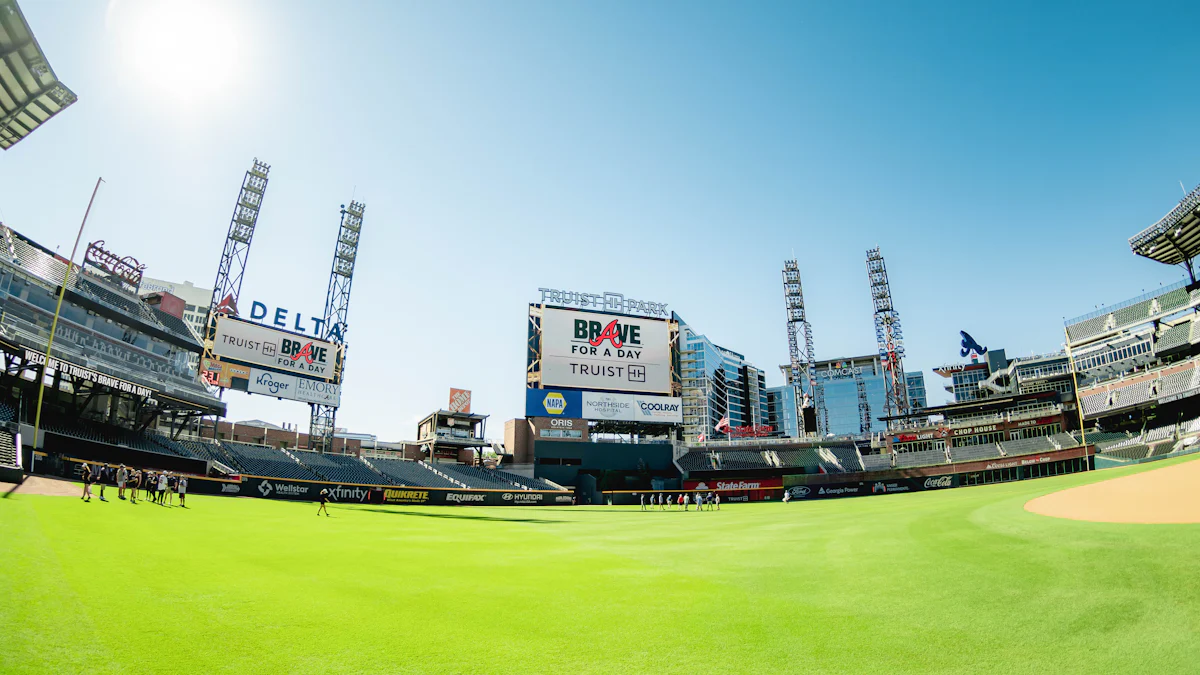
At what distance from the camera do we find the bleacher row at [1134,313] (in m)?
58.9

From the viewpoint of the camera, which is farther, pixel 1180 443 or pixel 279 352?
pixel 279 352

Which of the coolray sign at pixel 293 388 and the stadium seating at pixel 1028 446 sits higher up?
the coolray sign at pixel 293 388

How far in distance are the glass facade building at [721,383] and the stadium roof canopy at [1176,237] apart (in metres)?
83.6

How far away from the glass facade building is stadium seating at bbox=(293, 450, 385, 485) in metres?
88.8

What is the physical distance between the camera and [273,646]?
5754 mm

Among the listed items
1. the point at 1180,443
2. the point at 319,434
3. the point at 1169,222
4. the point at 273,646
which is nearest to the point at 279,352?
the point at 319,434

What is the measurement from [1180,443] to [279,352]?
254 ft

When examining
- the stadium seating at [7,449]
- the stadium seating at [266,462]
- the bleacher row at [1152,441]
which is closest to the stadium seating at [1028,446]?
the bleacher row at [1152,441]

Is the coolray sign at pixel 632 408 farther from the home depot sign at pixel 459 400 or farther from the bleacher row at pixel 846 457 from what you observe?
the home depot sign at pixel 459 400

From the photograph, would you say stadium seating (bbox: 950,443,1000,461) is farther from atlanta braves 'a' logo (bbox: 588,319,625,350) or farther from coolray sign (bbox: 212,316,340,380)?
coolray sign (bbox: 212,316,340,380)

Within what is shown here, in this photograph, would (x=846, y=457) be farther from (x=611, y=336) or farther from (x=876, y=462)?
(x=611, y=336)

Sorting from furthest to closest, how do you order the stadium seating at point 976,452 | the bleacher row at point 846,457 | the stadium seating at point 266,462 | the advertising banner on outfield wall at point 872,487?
1. the stadium seating at point 976,452
2. the bleacher row at point 846,457
3. the advertising banner on outfield wall at point 872,487
4. the stadium seating at point 266,462

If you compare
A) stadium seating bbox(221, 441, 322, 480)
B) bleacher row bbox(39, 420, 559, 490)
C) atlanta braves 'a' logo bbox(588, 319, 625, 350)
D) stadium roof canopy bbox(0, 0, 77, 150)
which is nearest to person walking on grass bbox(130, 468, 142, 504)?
bleacher row bbox(39, 420, 559, 490)

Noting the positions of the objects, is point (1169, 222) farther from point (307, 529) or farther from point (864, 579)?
point (307, 529)
